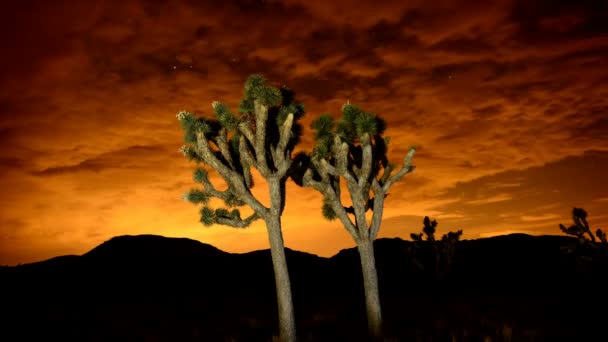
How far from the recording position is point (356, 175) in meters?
13.8

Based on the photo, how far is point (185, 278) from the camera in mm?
32875

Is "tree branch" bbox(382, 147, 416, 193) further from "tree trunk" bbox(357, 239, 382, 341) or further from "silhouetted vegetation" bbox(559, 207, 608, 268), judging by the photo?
"silhouetted vegetation" bbox(559, 207, 608, 268)

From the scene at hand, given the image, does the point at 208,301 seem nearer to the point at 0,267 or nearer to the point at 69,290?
the point at 69,290

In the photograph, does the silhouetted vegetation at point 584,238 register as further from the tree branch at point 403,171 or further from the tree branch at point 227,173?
the tree branch at point 227,173

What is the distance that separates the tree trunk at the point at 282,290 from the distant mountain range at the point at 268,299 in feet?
4.36

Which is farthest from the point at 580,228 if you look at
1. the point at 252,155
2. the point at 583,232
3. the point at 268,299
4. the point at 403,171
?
the point at 268,299

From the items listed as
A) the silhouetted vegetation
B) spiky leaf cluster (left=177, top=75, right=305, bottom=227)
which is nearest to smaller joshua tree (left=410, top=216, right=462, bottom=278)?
the silhouetted vegetation

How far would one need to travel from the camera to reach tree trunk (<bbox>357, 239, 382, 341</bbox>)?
12.4m

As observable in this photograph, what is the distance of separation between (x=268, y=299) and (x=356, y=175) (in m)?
13.4

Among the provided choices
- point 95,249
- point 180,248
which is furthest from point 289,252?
point 95,249

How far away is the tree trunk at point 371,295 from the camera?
12.4 m

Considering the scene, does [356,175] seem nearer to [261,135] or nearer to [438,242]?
[261,135]

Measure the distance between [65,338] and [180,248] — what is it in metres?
34.1

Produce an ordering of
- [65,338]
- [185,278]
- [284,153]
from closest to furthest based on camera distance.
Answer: [284,153], [65,338], [185,278]
